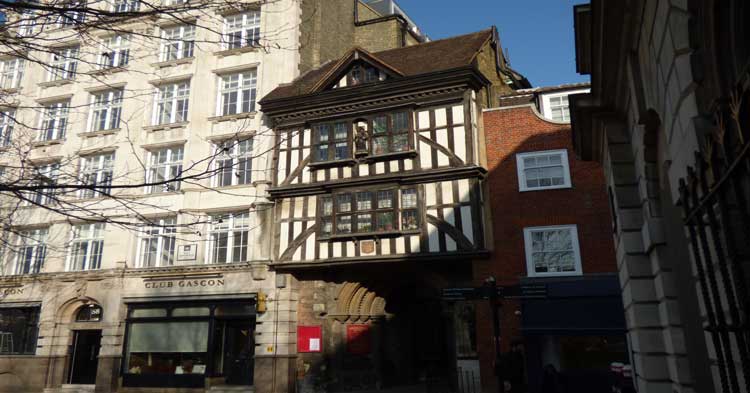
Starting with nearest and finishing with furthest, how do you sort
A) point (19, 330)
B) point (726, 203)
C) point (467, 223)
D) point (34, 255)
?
point (726, 203) → point (467, 223) → point (19, 330) → point (34, 255)

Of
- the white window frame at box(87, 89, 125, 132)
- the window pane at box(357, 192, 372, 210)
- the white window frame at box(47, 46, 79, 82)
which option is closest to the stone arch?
the window pane at box(357, 192, 372, 210)

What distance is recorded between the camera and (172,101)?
24.5 meters

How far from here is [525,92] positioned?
21.6 m

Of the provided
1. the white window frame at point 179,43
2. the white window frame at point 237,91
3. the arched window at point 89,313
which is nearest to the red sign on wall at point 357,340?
the white window frame at point 237,91

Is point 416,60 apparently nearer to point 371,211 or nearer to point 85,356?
point 371,211

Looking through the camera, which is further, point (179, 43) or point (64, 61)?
point (179, 43)

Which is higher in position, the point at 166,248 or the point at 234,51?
the point at 234,51

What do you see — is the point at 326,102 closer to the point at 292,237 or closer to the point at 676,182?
the point at 292,237

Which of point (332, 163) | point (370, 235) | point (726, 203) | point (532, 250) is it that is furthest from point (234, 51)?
point (726, 203)

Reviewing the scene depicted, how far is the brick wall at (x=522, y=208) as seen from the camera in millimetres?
16844

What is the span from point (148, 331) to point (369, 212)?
1053 centimetres

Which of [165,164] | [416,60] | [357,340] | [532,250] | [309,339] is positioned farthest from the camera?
[165,164]

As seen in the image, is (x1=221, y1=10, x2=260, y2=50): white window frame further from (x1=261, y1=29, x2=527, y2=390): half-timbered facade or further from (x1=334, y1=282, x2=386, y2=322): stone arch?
(x1=334, y1=282, x2=386, y2=322): stone arch

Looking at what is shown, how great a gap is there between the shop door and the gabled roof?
30.1 ft
